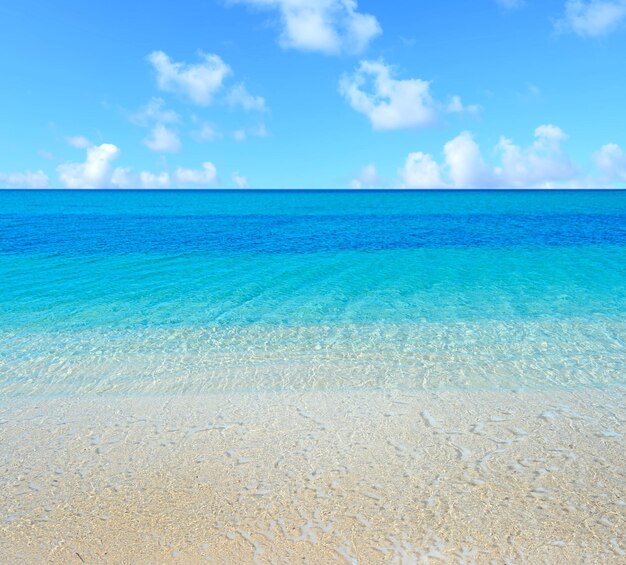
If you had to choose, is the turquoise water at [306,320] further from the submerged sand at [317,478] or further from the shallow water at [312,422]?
the submerged sand at [317,478]

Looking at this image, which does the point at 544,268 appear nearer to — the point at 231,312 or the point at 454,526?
the point at 231,312

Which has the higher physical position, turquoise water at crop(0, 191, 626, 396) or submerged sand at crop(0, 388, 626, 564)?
turquoise water at crop(0, 191, 626, 396)

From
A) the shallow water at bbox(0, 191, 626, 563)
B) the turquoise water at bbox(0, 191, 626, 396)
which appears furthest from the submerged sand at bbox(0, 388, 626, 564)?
the turquoise water at bbox(0, 191, 626, 396)

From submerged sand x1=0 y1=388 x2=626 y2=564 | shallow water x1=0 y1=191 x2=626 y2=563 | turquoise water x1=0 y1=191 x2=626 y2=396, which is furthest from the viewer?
turquoise water x1=0 y1=191 x2=626 y2=396

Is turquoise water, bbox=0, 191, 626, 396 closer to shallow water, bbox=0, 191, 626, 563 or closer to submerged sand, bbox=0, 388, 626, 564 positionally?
shallow water, bbox=0, 191, 626, 563

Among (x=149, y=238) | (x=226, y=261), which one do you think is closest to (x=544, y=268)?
(x=226, y=261)

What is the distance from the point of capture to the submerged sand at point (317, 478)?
16.6ft

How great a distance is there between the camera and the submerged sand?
5.07m

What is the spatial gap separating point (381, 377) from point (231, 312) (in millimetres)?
5827

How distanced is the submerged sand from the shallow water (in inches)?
1.1

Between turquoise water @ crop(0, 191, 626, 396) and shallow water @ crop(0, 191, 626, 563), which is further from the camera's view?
turquoise water @ crop(0, 191, 626, 396)

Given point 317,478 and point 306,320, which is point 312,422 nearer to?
point 317,478

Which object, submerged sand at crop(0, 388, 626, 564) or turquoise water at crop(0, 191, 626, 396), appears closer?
submerged sand at crop(0, 388, 626, 564)

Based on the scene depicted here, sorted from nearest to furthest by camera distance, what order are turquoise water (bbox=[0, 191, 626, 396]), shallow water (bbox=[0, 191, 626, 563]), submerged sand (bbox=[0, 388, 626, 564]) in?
submerged sand (bbox=[0, 388, 626, 564]) → shallow water (bbox=[0, 191, 626, 563]) → turquoise water (bbox=[0, 191, 626, 396])
